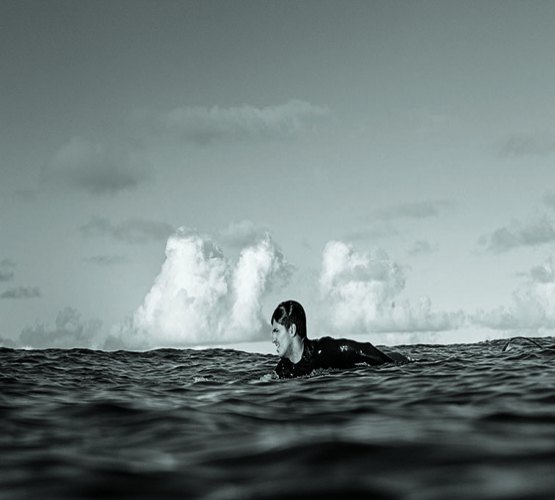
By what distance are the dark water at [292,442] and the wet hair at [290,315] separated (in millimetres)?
2637

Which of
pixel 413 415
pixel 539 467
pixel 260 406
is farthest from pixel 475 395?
pixel 539 467

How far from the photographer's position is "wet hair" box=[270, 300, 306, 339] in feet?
44.6

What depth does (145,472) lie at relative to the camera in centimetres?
490

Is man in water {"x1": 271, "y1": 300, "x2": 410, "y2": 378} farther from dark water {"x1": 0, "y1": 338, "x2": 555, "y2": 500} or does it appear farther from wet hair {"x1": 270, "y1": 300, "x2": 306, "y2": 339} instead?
dark water {"x1": 0, "y1": 338, "x2": 555, "y2": 500}

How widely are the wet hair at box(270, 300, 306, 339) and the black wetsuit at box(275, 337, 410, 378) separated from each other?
0.46 metres

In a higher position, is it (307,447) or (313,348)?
(313,348)

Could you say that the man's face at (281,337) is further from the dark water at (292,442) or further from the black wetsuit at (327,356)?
the dark water at (292,442)

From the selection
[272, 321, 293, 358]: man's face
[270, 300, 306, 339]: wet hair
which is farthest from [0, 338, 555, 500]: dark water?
[270, 300, 306, 339]: wet hair

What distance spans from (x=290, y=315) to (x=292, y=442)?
7.84 meters

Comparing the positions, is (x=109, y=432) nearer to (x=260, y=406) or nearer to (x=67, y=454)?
(x=67, y=454)

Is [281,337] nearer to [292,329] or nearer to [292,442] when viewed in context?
[292,329]

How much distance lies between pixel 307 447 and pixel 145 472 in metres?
1.38

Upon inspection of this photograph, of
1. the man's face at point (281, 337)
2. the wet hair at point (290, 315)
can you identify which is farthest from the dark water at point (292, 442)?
the wet hair at point (290, 315)

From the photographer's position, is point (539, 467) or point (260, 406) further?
point (260, 406)
